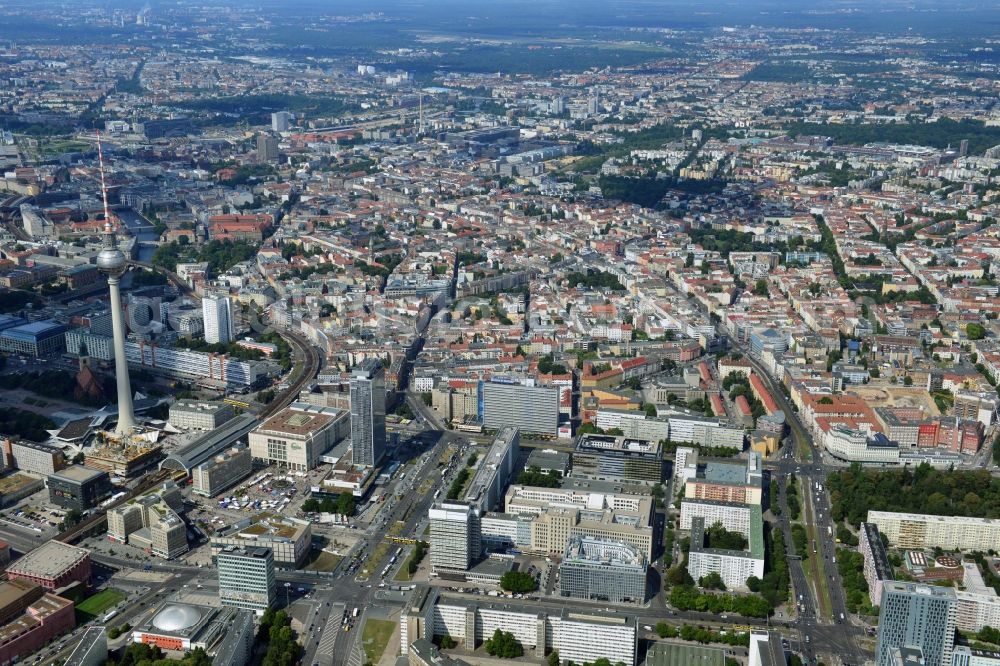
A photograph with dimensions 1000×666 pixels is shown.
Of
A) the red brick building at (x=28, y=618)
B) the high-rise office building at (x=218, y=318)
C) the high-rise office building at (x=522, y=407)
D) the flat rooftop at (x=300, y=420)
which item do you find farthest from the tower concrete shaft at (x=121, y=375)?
the high-rise office building at (x=522, y=407)

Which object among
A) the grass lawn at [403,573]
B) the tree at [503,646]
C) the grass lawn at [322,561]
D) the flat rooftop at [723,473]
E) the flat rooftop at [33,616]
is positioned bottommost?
the grass lawn at [322,561]

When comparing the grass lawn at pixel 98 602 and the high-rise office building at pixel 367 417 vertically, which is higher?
the high-rise office building at pixel 367 417

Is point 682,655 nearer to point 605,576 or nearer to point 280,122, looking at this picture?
point 605,576

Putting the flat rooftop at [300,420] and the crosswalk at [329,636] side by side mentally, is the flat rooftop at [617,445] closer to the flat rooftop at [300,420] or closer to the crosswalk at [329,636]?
the flat rooftop at [300,420]

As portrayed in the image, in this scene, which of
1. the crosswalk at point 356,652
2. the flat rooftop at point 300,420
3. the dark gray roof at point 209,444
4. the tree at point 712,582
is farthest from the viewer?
the flat rooftop at point 300,420

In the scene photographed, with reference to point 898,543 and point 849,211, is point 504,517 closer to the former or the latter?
point 898,543
